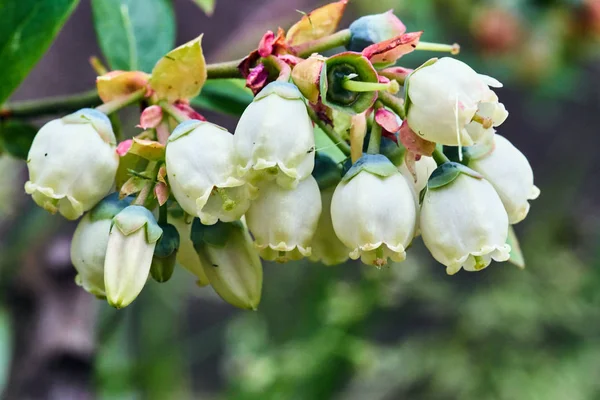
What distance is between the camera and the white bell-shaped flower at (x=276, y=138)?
485 mm

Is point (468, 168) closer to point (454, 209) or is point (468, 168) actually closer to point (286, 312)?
point (454, 209)

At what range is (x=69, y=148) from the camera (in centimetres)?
53

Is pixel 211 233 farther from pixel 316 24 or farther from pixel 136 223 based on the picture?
pixel 316 24

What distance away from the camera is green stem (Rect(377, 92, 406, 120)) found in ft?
1.71

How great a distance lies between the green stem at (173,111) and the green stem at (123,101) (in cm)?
2

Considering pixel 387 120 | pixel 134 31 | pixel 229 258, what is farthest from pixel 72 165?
pixel 134 31

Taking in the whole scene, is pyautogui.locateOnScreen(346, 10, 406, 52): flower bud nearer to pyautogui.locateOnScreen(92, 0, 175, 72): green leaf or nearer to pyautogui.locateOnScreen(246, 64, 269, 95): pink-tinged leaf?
pyautogui.locateOnScreen(246, 64, 269, 95): pink-tinged leaf

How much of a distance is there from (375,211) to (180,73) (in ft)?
0.74

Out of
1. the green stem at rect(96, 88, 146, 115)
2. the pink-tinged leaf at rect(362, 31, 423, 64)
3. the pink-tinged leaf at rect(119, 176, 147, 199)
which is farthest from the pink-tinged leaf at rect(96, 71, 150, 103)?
the pink-tinged leaf at rect(362, 31, 423, 64)

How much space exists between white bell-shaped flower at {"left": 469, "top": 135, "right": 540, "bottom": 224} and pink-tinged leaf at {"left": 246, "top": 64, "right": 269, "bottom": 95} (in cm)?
18

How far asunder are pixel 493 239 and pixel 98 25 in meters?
0.61

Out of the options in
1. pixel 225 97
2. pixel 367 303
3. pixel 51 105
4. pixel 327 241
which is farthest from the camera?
pixel 367 303

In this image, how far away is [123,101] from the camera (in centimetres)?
61

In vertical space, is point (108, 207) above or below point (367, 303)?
above
